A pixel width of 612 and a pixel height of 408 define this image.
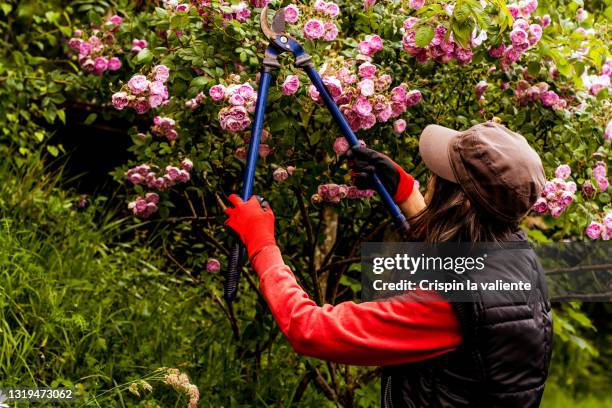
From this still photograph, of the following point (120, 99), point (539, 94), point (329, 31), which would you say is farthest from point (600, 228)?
point (120, 99)

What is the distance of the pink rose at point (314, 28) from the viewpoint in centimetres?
250

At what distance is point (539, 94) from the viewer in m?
2.92

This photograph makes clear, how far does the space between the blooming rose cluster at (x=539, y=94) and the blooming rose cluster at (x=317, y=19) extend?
78 centimetres

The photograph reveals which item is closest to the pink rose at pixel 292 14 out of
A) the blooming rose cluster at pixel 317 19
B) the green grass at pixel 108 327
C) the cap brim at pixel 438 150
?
the blooming rose cluster at pixel 317 19

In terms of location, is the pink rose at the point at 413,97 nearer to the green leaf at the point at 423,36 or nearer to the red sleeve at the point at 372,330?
the green leaf at the point at 423,36

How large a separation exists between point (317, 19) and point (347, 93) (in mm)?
270

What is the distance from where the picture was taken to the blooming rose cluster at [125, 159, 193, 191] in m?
2.92

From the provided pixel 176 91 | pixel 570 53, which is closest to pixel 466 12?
pixel 570 53

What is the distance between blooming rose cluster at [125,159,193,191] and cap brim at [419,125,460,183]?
1176mm

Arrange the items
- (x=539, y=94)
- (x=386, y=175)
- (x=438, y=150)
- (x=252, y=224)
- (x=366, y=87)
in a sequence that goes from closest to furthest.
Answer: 1. (x=438, y=150)
2. (x=252, y=224)
3. (x=386, y=175)
4. (x=366, y=87)
5. (x=539, y=94)

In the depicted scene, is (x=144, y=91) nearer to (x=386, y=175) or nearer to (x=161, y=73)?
(x=161, y=73)

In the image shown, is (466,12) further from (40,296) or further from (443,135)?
(40,296)

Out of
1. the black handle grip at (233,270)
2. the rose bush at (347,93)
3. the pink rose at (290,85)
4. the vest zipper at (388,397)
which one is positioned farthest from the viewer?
the rose bush at (347,93)

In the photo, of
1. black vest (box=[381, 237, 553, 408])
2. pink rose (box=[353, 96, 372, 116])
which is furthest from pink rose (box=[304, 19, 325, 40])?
black vest (box=[381, 237, 553, 408])
